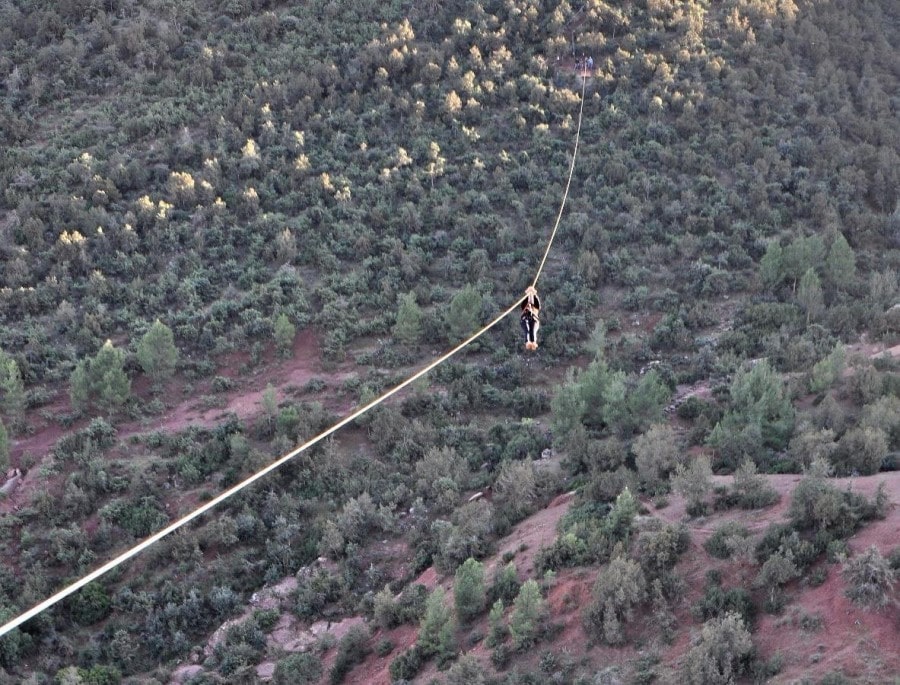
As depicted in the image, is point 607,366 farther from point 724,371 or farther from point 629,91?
point 629,91

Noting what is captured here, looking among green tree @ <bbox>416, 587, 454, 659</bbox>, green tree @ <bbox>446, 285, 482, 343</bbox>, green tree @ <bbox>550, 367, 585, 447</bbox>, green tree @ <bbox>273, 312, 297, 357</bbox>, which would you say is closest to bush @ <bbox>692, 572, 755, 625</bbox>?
green tree @ <bbox>416, 587, 454, 659</bbox>

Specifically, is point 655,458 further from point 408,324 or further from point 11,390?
point 11,390

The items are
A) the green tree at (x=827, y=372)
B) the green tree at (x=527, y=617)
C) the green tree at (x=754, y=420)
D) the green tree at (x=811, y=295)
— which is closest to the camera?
the green tree at (x=527, y=617)

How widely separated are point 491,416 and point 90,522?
10.6 meters

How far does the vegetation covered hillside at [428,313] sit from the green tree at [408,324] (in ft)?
0.32

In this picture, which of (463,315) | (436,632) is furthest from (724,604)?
(463,315)

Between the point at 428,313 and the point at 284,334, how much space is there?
15.0 feet

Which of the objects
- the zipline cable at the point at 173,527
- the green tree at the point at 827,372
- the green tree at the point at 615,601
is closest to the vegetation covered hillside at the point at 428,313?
the green tree at the point at 615,601

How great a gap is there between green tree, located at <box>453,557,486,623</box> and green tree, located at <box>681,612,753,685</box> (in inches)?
190

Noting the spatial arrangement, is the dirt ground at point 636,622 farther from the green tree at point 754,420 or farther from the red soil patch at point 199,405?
the green tree at point 754,420

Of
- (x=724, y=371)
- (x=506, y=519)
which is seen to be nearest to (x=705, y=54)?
(x=724, y=371)

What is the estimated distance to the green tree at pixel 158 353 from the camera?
29.6 m

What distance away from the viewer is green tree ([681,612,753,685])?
612 inches

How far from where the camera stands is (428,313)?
33.3 m
